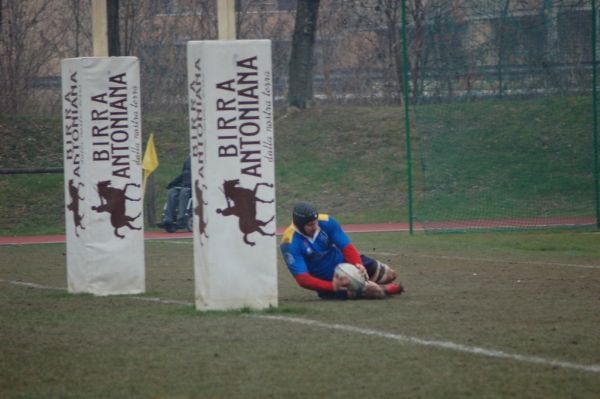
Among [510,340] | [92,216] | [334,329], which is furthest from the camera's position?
[92,216]

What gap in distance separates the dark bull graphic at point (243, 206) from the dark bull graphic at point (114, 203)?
2512 mm

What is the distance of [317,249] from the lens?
1247 cm

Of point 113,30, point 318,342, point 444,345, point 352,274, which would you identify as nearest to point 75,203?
point 352,274

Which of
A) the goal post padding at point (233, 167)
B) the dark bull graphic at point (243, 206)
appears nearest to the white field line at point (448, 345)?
the goal post padding at point (233, 167)

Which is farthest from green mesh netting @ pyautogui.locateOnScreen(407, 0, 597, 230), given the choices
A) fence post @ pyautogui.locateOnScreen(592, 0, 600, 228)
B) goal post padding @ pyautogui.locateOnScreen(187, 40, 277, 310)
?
goal post padding @ pyautogui.locateOnScreen(187, 40, 277, 310)

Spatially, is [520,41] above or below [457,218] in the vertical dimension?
above

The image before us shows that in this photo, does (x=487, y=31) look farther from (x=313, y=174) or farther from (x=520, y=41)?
(x=313, y=174)

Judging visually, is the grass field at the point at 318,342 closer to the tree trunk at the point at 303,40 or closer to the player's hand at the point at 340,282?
the player's hand at the point at 340,282

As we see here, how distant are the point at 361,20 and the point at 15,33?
442 inches

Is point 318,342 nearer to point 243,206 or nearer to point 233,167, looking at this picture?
point 243,206

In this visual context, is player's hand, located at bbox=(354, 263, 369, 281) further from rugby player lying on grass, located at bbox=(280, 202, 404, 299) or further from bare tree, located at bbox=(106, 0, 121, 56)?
bare tree, located at bbox=(106, 0, 121, 56)

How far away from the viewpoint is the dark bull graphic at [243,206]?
11.1 m

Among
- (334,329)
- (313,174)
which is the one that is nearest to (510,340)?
(334,329)

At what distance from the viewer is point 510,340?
9.37 metres
